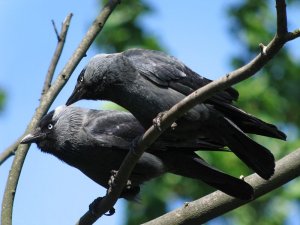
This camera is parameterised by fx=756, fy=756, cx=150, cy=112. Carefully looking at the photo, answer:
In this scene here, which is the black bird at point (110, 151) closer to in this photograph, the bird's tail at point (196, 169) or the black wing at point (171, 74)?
the bird's tail at point (196, 169)

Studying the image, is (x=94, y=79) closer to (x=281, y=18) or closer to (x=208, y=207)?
(x=208, y=207)

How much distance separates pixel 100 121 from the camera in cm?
750

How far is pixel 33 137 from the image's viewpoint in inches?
280

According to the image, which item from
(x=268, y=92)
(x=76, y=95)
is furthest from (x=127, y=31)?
(x=76, y=95)

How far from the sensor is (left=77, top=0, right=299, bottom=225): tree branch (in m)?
4.68

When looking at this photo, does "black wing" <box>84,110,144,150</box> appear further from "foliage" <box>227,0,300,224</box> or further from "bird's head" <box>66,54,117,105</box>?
"foliage" <box>227,0,300,224</box>

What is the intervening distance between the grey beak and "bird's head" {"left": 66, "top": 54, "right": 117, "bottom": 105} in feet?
1.49

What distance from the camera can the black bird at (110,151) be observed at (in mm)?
7023

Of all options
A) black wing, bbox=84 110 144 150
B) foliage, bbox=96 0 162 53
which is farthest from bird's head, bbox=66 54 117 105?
foliage, bbox=96 0 162 53

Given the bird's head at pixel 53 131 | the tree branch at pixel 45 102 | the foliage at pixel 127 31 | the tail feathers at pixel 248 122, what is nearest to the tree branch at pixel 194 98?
the tree branch at pixel 45 102

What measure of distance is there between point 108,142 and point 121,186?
51.3 inches

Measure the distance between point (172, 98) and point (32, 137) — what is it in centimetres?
143

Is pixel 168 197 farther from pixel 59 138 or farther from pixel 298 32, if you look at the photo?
pixel 298 32

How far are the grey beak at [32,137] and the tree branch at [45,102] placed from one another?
52mm
